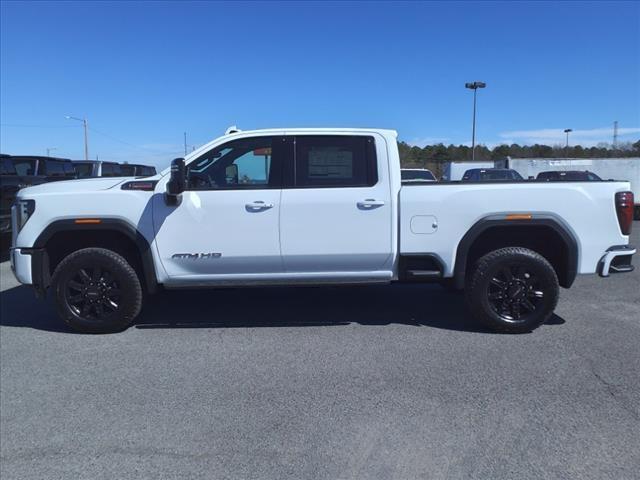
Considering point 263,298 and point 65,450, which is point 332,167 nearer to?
point 263,298

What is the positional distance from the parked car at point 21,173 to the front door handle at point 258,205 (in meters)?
6.73

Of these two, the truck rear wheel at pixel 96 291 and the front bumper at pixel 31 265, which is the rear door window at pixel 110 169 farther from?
the truck rear wheel at pixel 96 291

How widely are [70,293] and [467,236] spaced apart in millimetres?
4063

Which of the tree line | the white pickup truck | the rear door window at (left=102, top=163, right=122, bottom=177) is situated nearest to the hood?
the white pickup truck

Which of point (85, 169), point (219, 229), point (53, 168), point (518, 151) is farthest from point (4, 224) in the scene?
point (518, 151)

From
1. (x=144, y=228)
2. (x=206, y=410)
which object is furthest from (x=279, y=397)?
(x=144, y=228)

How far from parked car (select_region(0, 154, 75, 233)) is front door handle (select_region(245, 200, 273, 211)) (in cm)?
673

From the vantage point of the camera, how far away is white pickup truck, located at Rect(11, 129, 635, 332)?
5340 mm

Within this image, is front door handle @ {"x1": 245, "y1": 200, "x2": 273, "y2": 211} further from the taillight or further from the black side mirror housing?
the taillight

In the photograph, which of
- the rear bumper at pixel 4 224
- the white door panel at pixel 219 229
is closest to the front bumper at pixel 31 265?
the white door panel at pixel 219 229

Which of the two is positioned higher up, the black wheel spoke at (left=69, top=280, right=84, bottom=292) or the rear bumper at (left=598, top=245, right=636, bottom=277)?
the rear bumper at (left=598, top=245, right=636, bottom=277)

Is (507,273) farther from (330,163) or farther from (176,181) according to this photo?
(176,181)

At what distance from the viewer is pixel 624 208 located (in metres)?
5.35

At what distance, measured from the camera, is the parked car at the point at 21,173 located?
9.96 metres
